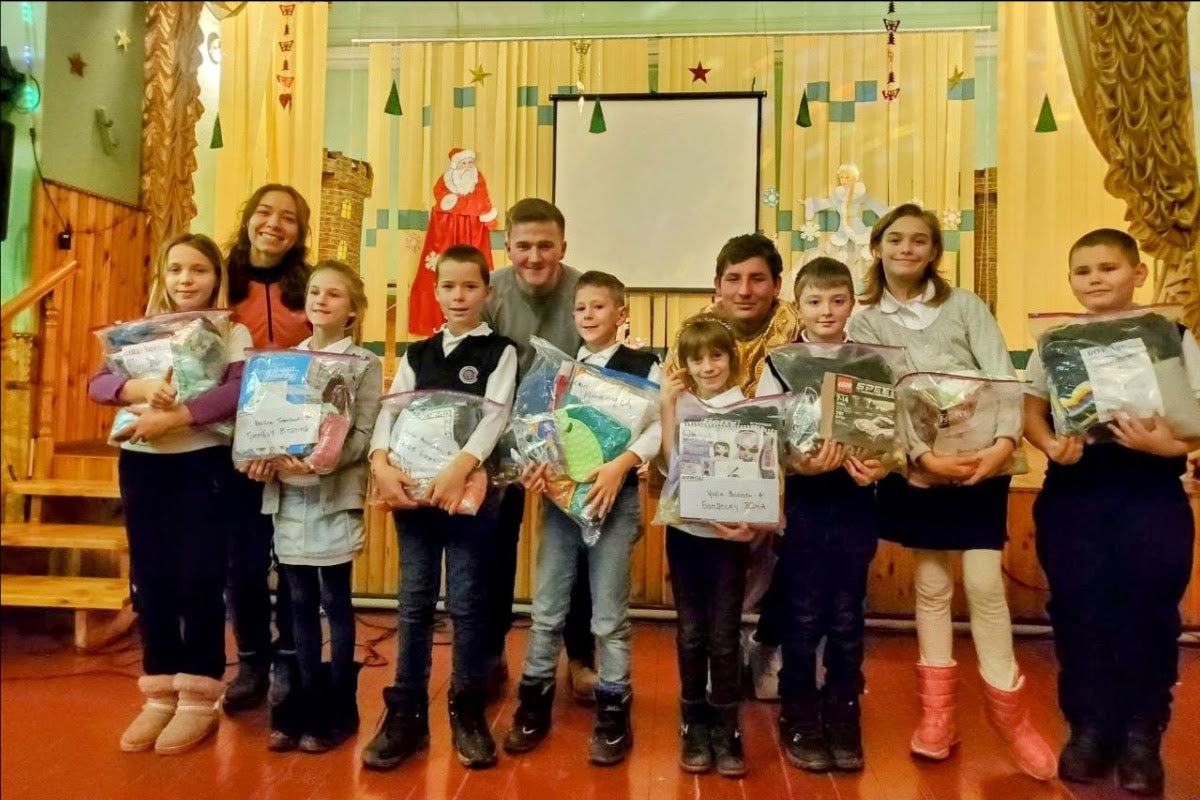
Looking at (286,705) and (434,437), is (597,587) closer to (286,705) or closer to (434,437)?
(434,437)

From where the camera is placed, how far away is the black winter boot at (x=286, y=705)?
5.82 feet

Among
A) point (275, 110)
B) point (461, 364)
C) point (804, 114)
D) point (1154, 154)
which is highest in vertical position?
point (804, 114)

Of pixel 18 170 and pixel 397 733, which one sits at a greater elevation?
pixel 18 170

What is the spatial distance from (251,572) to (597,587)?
34.8 inches

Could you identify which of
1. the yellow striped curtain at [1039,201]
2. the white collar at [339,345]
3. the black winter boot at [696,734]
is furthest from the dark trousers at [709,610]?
the yellow striped curtain at [1039,201]

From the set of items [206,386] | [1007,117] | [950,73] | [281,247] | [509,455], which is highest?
[950,73]

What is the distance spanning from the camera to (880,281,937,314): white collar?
1763 millimetres

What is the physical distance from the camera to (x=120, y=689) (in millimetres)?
1664

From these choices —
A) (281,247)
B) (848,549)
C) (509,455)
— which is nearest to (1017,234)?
(848,549)

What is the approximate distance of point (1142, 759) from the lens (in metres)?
1.60

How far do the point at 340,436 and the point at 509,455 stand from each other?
1.17 ft

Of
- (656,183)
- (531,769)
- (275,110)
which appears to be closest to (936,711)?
(531,769)

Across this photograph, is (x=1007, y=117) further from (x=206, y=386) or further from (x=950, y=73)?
(x=206, y=386)

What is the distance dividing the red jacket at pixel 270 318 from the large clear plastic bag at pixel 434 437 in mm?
427
